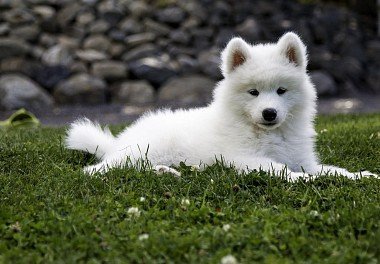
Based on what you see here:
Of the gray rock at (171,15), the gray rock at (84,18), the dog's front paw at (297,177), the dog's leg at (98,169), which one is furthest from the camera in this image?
the gray rock at (171,15)

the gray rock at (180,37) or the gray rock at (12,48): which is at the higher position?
the gray rock at (180,37)

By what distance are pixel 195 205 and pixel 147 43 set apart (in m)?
9.07

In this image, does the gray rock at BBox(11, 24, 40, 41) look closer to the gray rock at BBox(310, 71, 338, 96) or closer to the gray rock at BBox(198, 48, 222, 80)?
the gray rock at BBox(198, 48, 222, 80)

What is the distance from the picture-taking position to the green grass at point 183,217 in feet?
8.11

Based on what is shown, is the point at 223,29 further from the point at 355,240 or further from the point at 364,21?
the point at 355,240

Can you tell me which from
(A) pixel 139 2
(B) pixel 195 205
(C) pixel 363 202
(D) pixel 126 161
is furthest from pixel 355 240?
(A) pixel 139 2

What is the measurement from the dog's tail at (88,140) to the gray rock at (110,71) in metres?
6.46

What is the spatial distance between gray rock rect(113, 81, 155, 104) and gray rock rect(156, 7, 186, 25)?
7.42ft

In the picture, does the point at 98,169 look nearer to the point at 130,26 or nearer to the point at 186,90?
the point at 186,90

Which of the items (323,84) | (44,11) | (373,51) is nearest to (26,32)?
(44,11)

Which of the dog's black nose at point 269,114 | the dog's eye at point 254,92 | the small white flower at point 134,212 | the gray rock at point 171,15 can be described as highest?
the gray rock at point 171,15

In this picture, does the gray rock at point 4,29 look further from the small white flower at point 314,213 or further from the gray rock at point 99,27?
the small white flower at point 314,213

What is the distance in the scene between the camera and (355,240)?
2.58 metres

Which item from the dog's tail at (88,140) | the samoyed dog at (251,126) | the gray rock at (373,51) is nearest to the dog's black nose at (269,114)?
the samoyed dog at (251,126)
